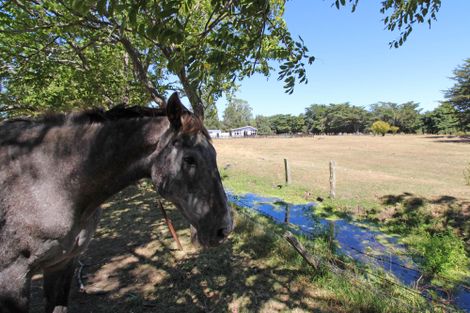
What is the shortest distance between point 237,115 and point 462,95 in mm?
103159

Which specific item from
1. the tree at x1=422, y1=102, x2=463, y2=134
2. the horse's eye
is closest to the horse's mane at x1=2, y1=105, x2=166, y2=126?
the horse's eye

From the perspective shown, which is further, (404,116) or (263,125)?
(263,125)

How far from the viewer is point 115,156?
231 centimetres

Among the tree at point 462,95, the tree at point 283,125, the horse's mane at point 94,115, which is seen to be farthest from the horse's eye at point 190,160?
the tree at point 283,125

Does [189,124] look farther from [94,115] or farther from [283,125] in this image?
[283,125]

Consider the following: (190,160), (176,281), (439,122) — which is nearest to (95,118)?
(190,160)

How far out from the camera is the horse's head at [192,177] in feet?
6.72

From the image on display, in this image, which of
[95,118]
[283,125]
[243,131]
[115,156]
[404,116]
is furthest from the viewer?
[243,131]

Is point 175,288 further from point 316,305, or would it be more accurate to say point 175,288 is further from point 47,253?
point 47,253

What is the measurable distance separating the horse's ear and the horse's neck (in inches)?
4.1

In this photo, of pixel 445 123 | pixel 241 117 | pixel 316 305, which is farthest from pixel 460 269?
pixel 241 117

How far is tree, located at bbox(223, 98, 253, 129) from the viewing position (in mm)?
142750

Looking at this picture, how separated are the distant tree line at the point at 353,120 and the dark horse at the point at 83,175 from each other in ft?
227

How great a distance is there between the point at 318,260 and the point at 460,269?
169 inches
